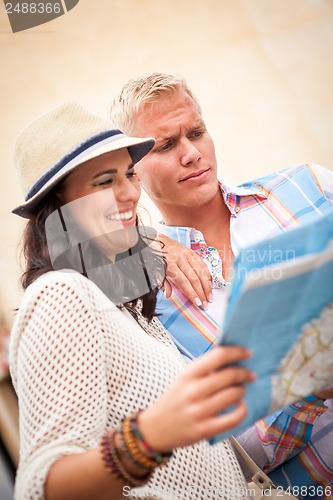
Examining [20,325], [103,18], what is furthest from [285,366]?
[103,18]

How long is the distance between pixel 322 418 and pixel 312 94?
1.97m

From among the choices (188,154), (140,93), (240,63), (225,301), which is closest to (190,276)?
(225,301)

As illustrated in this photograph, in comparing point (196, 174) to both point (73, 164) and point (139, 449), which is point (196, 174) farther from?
point (139, 449)

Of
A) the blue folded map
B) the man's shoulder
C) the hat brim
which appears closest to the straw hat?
the hat brim

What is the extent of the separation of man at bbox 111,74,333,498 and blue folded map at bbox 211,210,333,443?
1.85 feet

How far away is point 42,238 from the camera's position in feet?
2.94

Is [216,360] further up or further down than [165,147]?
further down

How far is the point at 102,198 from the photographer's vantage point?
878 mm

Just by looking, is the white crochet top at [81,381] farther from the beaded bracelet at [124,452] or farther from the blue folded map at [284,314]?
the blue folded map at [284,314]

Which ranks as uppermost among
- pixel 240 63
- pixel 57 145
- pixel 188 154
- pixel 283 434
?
pixel 240 63

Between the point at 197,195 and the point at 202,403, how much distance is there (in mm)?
934

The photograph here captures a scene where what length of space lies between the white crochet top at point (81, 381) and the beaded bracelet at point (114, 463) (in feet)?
0.18

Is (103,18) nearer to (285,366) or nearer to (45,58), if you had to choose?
(45,58)

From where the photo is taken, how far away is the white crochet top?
627 mm
